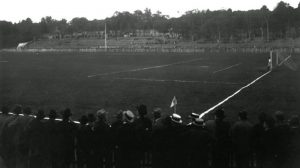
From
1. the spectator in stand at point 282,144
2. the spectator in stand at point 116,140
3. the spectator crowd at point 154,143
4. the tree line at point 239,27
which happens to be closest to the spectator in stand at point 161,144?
the spectator crowd at point 154,143

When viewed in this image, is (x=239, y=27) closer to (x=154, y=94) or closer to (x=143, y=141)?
(x=154, y=94)

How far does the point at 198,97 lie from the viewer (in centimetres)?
2259

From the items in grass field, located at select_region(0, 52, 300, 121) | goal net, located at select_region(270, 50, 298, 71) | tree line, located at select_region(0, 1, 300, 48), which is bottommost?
grass field, located at select_region(0, 52, 300, 121)

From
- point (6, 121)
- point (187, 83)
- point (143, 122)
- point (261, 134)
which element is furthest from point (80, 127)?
point (187, 83)

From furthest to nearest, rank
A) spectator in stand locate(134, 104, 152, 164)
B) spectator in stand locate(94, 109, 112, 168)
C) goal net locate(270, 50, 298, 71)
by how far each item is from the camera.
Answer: goal net locate(270, 50, 298, 71) < spectator in stand locate(94, 109, 112, 168) < spectator in stand locate(134, 104, 152, 164)

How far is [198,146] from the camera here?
24.9 feet

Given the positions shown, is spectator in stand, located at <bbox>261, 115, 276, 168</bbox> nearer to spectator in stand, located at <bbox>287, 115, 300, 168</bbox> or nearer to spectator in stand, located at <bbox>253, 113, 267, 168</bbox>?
spectator in stand, located at <bbox>253, 113, 267, 168</bbox>

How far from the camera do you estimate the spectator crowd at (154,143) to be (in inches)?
299

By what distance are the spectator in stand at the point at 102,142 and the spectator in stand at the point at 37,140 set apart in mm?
1074

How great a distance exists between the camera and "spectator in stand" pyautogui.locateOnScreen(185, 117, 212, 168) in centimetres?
755

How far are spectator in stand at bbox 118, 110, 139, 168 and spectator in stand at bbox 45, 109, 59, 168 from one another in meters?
1.27

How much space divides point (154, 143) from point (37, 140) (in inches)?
90.5

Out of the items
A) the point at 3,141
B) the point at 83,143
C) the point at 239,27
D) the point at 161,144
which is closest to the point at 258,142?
the point at 161,144

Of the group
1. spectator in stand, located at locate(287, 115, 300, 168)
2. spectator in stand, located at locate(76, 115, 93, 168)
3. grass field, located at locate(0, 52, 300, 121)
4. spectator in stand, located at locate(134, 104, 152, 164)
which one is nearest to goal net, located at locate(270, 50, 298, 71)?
grass field, located at locate(0, 52, 300, 121)
